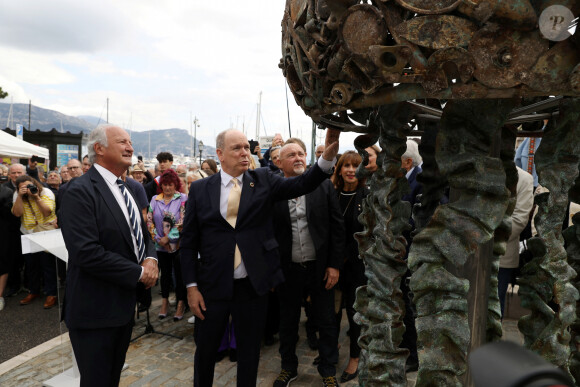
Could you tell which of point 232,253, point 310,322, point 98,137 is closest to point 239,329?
point 232,253

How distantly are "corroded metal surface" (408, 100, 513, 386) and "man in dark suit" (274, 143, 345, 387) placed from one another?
2.52m

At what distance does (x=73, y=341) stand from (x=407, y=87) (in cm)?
273

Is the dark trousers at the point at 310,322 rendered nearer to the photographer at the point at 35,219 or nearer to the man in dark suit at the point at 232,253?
the man in dark suit at the point at 232,253

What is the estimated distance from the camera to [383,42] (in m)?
1.22

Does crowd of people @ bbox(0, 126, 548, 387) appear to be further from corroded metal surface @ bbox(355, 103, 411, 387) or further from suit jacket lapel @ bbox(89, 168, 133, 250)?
corroded metal surface @ bbox(355, 103, 411, 387)

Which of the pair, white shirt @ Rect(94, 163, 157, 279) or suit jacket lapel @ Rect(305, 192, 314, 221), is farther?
suit jacket lapel @ Rect(305, 192, 314, 221)

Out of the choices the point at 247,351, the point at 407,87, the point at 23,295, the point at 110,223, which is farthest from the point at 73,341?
the point at 23,295

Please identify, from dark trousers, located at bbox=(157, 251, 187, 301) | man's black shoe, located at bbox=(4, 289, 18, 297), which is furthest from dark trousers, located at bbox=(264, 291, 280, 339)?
man's black shoe, located at bbox=(4, 289, 18, 297)

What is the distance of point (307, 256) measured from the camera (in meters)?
3.92

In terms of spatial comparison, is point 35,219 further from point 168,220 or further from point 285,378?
point 285,378

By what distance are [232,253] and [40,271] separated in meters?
→ 5.35

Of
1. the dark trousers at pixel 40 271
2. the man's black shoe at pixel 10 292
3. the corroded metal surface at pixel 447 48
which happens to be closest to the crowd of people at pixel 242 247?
the corroded metal surface at pixel 447 48

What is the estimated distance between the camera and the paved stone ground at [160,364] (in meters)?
4.03

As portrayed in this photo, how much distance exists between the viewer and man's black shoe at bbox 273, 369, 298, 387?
12.7 feet
